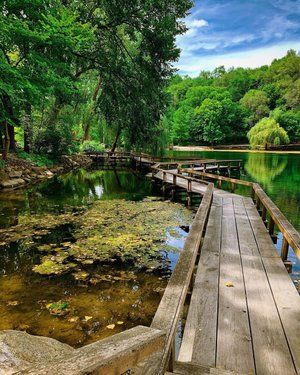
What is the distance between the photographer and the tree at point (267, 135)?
53.7 meters

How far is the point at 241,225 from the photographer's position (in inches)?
276

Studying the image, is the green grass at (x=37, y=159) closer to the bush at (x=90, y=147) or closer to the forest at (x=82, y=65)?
the forest at (x=82, y=65)

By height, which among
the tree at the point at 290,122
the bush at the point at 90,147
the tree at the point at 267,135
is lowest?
the bush at the point at 90,147

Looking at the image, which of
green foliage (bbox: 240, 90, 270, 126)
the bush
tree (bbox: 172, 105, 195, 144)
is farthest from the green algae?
green foliage (bbox: 240, 90, 270, 126)

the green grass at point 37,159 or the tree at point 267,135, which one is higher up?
the tree at point 267,135

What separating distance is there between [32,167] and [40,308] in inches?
613

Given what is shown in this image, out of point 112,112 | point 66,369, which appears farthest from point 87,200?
point 66,369

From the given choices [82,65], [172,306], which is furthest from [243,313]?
[82,65]

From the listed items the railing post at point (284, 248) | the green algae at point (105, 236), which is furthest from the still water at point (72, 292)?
the railing post at point (284, 248)

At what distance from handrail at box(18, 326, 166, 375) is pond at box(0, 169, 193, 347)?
8.73ft

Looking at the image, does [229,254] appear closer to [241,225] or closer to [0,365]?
[241,225]

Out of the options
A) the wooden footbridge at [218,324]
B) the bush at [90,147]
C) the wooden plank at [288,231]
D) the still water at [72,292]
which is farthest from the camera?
the bush at [90,147]

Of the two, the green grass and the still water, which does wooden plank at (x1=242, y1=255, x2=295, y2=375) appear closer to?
the still water

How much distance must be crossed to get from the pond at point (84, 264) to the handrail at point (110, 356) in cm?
266
